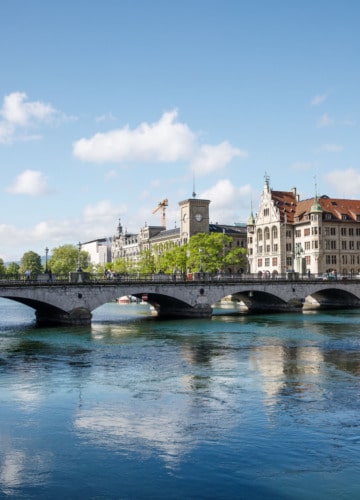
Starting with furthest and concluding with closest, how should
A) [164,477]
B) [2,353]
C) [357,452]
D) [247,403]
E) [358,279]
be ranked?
[358,279] → [2,353] → [247,403] → [357,452] → [164,477]

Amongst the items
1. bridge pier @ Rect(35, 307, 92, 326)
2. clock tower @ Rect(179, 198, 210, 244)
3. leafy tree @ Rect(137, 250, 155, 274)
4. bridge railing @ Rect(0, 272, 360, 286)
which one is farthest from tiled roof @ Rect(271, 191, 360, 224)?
bridge pier @ Rect(35, 307, 92, 326)

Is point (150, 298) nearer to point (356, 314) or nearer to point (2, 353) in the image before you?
point (356, 314)

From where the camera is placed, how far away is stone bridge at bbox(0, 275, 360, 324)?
67375 millimetres

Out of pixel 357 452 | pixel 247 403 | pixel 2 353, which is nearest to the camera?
pixel 357 452

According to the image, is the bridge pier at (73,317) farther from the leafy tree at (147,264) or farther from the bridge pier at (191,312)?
the leafy tree at (147,264)

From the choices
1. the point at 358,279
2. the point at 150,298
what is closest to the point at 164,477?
the point at 150,298

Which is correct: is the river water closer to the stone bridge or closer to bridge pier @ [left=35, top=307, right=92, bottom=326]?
the stone bridge

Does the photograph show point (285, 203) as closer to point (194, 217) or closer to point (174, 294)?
point (194, 217)

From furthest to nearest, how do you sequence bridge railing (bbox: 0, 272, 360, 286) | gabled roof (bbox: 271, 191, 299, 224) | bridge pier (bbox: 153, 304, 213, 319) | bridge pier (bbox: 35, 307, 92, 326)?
gabled roof (bbox: 271, 191, 299, 224)
bridge pier (bbox: 153, 304, 213, 319)
bridge pier (bbox: 35, 307, 92, 326)
bridge railing (bbox: 0, 272, 360, 286)

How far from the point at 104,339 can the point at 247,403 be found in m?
29.9

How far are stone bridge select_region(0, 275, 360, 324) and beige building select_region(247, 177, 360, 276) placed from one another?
61.5 ft

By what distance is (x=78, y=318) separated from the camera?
69688mm

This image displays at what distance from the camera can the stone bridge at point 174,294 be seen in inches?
2653

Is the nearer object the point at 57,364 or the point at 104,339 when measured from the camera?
the point at 57,364
